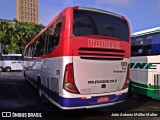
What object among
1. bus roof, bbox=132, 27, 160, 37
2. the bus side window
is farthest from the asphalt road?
bus roof, bbox=132, 27, 160, 37

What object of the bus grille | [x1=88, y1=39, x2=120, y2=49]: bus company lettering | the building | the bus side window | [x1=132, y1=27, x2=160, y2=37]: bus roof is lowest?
the bus grille

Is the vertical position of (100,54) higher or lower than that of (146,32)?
lower

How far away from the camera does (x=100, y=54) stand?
6.72m

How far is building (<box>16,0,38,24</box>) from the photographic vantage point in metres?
135

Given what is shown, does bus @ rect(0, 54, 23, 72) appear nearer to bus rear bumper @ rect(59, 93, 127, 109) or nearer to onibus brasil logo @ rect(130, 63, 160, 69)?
onibus brasil logo @ rect(130, 63, 160, 69)

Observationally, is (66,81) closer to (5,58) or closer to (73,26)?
(73,26)

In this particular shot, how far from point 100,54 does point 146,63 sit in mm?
3642

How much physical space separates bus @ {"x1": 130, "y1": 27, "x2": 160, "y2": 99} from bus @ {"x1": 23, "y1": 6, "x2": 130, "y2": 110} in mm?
2201

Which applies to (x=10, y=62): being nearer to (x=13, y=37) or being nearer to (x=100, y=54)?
(x=13, y=37)

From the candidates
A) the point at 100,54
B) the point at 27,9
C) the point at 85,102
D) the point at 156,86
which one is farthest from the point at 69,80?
the point at 27,9

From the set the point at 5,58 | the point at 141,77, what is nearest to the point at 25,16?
the point at 5,58

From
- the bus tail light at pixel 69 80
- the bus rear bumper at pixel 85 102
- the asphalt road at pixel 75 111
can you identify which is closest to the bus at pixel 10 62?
the asphalt road at pixel 75 111

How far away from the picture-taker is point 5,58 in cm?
3033

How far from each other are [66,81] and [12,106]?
3.26 meters
